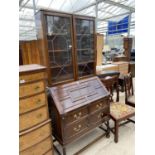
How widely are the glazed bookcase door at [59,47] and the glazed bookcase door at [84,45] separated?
12 cm

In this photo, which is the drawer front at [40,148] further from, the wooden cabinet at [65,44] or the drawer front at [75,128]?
→ the wooden cabinet at [65,44]

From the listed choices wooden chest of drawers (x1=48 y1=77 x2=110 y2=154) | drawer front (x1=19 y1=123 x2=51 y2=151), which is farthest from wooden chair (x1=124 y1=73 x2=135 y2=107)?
drawer front (x1=19 y1=123 x2=51 y2=151)

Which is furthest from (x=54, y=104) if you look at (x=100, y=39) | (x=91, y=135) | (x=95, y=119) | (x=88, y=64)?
(x=100, y=39)

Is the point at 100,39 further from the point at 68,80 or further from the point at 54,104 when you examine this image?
the point at 54,104

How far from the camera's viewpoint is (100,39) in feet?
12.8

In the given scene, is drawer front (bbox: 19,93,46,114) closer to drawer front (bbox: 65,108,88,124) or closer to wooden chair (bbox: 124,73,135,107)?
drawer front (bbox: 65,108,88,124)

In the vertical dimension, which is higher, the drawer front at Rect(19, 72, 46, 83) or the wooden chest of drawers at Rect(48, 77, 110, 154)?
the drawer front at Rect(19, 72, 46, 83)

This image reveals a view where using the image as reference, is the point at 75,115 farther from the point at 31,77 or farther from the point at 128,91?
the point at 128,91

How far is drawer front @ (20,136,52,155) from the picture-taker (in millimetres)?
1572

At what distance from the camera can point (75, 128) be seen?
6.27ft

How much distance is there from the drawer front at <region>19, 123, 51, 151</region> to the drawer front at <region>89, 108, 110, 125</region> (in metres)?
0.65

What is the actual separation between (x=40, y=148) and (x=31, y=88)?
70 cm

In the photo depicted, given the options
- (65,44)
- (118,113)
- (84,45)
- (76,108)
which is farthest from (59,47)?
(118,113)
